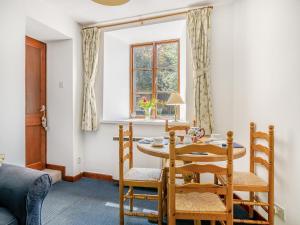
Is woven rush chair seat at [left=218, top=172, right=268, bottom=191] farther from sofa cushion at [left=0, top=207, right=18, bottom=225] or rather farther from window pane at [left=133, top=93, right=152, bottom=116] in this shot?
window pane at [left=133, top=93, right=152, bottom=116]

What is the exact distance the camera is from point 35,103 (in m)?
3.16

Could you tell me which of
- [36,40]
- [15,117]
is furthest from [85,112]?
[36,40]

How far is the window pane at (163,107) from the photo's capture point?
3488 millimetres

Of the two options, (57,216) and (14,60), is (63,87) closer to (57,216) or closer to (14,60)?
(14,60)

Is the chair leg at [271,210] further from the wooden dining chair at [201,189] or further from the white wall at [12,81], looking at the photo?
the white wall at [12,81]

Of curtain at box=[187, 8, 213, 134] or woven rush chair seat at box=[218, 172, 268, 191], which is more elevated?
curtain at box=[187, 8, 213, 134]

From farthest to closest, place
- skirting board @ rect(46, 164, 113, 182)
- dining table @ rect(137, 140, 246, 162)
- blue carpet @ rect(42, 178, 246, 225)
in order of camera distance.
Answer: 1. skirting board @ rect(46, 164, 113, 182)
2. blue carpet @ rect(42, 178, 246, 225)
3. dining table @ rect(137, 140, 246, 162)

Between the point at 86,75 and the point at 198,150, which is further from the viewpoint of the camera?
the point at 86,75

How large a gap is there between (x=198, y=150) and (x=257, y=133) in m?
1.05

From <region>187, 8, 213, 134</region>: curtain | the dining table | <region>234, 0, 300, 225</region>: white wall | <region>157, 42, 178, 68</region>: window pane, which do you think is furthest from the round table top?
<region>157, 42, 178, 68</region>: window pane

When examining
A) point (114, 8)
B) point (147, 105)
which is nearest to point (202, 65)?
point (147, 105)

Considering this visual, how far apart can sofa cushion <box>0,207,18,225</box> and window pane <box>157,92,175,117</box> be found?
258 centimetres

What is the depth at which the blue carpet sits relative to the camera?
2.07m

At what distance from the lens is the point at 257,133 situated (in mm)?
2025
